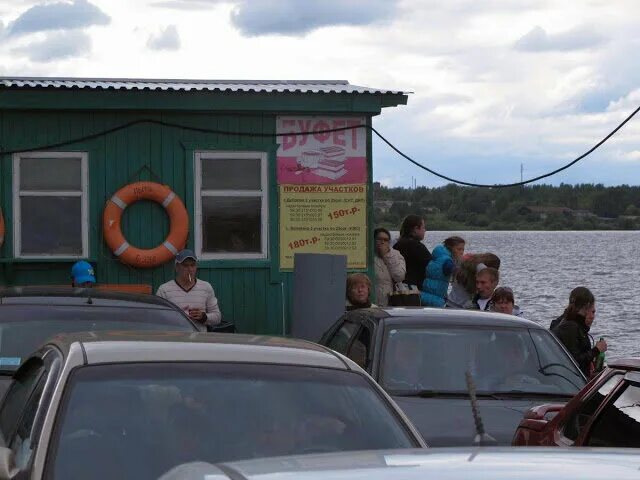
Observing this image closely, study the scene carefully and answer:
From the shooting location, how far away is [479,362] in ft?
30.0

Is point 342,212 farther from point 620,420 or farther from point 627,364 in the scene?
point 620,420

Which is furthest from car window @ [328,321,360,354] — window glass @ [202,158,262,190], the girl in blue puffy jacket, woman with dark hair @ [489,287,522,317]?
window glass @ [202,158,262,190]

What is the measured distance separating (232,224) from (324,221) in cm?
107

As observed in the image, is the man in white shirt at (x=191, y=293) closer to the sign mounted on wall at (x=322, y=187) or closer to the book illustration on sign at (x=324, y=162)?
the sign mounted on wall at (x=322, y=187)

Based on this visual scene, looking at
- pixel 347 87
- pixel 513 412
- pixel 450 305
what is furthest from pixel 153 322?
pixel 347 87

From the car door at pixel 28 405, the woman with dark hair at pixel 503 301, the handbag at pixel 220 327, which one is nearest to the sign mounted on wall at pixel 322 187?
the handbag at pixel 220 327

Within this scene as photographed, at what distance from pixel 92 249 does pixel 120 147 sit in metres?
1.19

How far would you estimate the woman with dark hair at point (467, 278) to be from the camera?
45.5ft

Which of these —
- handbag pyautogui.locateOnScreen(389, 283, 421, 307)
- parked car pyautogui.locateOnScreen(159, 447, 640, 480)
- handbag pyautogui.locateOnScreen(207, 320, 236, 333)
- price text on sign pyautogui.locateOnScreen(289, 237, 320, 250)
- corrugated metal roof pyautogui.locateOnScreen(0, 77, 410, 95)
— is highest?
corrugated metal roof pyautogui.locateOnScreen(0, 77, 410, 95)

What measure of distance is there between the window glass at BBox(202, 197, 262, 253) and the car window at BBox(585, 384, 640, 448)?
32.6 feet

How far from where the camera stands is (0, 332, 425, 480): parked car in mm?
4883

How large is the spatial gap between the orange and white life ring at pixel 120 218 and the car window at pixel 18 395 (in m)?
8.98

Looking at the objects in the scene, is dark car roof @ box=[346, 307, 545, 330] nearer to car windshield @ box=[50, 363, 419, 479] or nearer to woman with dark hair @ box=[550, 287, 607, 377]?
woman with dark hair @ box=[550, 287, 607, 377]

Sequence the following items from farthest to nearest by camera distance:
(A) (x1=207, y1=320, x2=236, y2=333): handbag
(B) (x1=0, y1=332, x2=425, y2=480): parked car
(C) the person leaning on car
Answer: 1. (C) the person leaning on car
2. (A) (x1=207, y1=320, x2=236, y2=333): handbag
3. (B) (x1=0, y1=332, x2=425, y2=480): parked car
